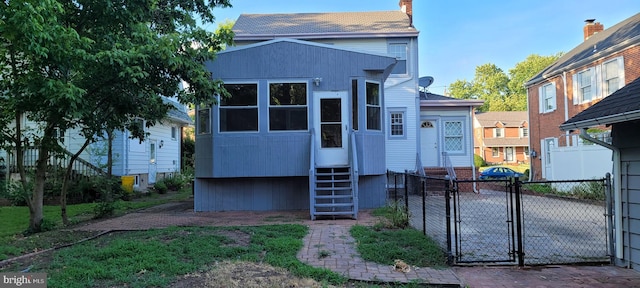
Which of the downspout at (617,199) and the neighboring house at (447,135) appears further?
the neighboring house at (447,135)

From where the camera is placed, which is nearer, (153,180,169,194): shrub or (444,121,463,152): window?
(444,121,463,152): window

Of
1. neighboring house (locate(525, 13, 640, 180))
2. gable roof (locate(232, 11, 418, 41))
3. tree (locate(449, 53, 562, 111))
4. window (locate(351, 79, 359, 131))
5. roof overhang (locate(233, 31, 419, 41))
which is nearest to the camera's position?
window (locate(351, 79, 359, 131))

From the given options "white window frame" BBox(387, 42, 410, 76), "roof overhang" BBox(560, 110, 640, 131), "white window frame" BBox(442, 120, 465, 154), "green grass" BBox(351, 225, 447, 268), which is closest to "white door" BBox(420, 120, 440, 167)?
"white window frame" BBox(442, 120, 465, 154)

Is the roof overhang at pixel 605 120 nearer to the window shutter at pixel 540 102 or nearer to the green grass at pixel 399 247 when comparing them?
the green grass at pixel 399 247

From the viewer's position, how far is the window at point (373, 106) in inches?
428

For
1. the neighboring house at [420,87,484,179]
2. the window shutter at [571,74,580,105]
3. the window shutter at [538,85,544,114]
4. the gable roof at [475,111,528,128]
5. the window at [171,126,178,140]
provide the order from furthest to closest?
the gable roof at [475,111,528,128] → the window at [171,126,178,140] → the window shutter at [538,85,544,114] → the window shutter at [571,74,580,105] → the neighboring house at [420,87,484,179]

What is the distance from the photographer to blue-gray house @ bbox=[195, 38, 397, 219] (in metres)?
10.3

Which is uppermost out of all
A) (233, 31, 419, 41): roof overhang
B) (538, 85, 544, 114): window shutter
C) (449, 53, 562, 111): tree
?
(449, 53, 562, 111): tree

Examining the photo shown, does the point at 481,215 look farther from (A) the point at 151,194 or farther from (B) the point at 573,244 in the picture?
(A) the point at 151,194

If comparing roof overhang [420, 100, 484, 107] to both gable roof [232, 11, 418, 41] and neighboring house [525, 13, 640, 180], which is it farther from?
neighboring house [525, 13, 640, 180]

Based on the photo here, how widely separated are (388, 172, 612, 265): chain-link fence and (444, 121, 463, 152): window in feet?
10.1

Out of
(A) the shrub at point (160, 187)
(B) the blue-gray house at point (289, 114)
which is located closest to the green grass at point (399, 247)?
(B) the blue-gray house at point (289, 114)

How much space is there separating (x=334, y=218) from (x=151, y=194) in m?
10.4

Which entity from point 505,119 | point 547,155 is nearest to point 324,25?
point 547,155
